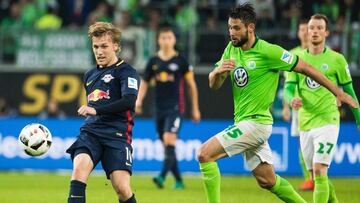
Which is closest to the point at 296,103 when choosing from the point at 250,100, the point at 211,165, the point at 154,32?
the point at 250,100

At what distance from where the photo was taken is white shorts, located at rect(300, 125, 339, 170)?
11234 millimetres

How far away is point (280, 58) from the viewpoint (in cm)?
974

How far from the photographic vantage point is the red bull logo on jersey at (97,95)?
933 cm

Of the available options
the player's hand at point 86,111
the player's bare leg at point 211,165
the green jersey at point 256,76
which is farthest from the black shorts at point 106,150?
the green jersey at point 256,76

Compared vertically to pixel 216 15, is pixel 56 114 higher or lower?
lower

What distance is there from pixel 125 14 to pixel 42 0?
8.44ft

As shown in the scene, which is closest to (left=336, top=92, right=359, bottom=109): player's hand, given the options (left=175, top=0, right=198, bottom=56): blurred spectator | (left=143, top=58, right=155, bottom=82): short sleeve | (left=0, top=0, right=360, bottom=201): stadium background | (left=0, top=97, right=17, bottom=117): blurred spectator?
(left=143, top=58, right=155, bottom=82): short sleeve

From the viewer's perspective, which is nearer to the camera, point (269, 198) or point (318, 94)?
point (318, 94)

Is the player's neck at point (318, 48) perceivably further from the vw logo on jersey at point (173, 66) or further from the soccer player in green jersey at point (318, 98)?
the vw logo on jersey at point (173, 66)

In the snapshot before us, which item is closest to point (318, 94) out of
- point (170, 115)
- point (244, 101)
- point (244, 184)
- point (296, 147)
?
point (244, 101)

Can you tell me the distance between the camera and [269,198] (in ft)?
45.0

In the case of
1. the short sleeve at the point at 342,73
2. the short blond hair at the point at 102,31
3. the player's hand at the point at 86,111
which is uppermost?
the short blond hair at the point at 102,31

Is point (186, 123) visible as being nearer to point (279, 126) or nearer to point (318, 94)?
point (279, 126)

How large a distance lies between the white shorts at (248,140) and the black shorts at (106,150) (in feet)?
3.71
